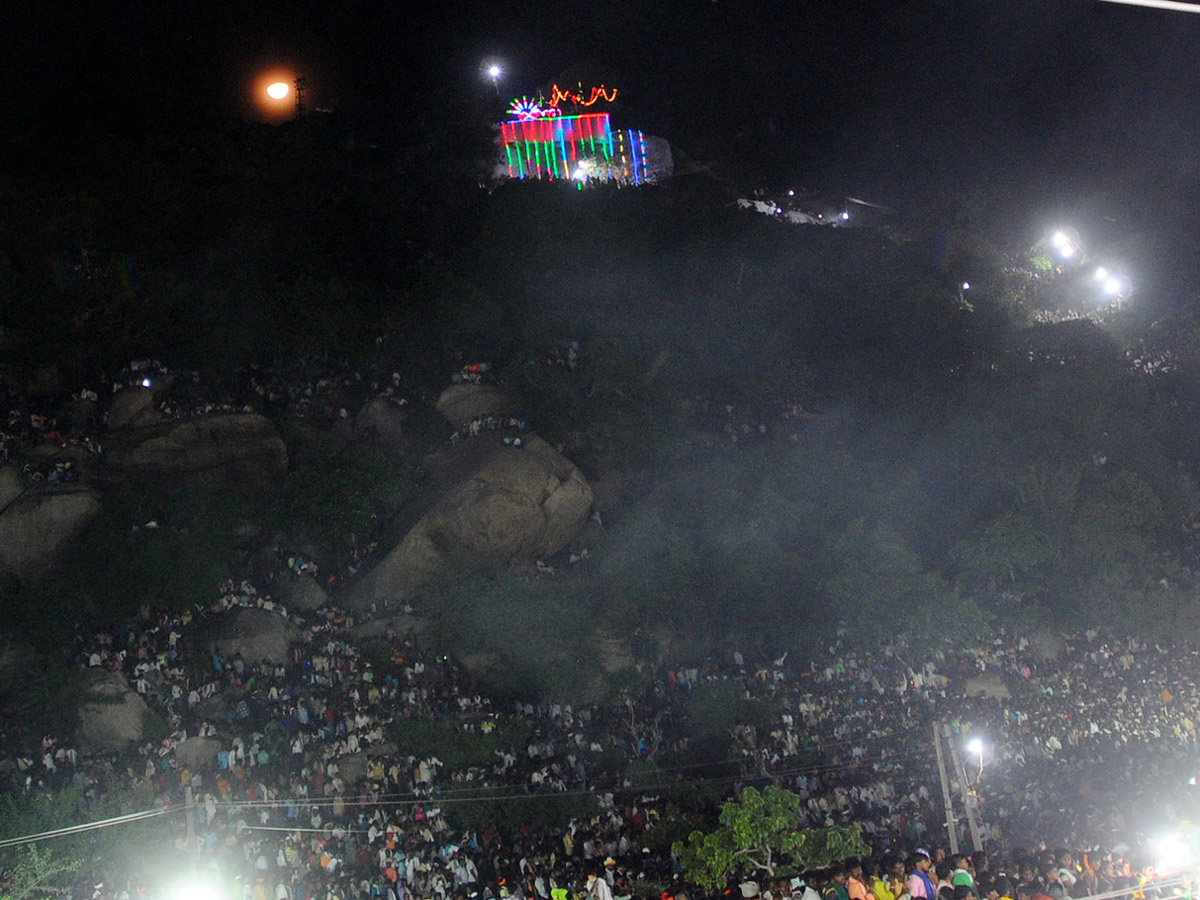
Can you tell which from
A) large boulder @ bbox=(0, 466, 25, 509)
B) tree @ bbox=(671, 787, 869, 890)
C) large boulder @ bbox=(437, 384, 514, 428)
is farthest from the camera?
large boulder @ bbox=(437, 384, 514, 428)

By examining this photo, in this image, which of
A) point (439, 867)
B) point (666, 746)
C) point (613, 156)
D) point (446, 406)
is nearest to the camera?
point (439, 867)

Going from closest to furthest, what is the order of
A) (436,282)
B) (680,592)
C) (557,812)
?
(557,812)
(680,592)
(436,282)

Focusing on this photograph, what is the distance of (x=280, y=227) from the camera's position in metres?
44.8

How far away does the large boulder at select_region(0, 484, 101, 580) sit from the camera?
34.1m

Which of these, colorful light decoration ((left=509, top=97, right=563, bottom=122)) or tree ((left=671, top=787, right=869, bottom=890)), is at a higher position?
colorful light decoration ((left=509, top=97, right=563, bottom=122))

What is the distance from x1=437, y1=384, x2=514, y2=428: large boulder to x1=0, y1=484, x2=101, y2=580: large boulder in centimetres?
1200

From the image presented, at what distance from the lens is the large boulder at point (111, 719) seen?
29.1 m

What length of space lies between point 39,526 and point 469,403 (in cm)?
1434

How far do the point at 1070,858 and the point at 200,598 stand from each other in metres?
24.1

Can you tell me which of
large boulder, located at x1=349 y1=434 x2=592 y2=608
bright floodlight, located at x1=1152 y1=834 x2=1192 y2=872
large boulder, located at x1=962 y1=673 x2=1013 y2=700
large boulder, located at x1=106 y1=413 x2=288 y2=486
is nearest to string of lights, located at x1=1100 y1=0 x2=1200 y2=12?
bright floodlight, located at x1=1152 y1=834 x2=1192 y2=872

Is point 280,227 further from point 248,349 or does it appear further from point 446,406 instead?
point 446,406

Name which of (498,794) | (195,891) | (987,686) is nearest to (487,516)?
(498,794)

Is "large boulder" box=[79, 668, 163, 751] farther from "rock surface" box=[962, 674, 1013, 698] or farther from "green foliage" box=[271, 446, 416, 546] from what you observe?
"rock surface" box=[962, 674, 1013, 698]

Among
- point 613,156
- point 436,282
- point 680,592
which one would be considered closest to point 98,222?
point 436,282
